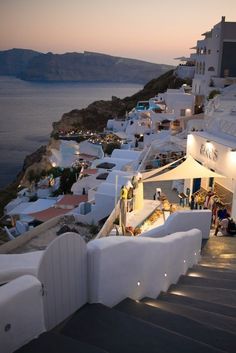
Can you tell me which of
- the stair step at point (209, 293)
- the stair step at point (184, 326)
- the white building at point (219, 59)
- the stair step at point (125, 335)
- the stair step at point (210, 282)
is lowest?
the stair step at point (210, 282)

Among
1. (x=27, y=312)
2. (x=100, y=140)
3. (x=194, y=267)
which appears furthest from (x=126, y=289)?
(x=100, y=140)

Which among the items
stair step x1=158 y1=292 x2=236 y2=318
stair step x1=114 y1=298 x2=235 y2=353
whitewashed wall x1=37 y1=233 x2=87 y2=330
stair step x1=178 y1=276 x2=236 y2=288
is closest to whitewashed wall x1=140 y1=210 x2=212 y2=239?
stair step x1=178 y1=276 x2=236 y2=288

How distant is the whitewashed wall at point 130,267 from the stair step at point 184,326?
0.95 feet

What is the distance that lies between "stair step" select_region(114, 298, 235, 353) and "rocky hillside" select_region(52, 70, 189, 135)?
Result: 52809 millimetres

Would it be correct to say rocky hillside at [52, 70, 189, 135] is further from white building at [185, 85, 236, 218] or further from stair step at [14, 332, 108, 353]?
stair step at [14, 332, 108, 353]

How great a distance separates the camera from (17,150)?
7494 centimetres

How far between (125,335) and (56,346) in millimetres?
653

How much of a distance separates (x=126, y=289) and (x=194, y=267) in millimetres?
3037

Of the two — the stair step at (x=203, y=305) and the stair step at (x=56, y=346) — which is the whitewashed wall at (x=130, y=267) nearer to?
the stair step at (x=203, y=305)

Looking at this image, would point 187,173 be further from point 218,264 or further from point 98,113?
point 98,113

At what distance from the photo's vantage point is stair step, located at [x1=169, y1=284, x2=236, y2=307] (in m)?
4.78

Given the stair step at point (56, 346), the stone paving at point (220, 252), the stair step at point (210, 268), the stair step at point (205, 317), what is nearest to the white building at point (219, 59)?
the stone paving at point (220, 252)

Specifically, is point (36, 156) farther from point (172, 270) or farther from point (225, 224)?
point (172, 270)

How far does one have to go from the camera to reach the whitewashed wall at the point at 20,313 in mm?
2480
